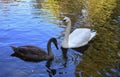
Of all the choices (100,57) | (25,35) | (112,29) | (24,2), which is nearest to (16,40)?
(25,35)

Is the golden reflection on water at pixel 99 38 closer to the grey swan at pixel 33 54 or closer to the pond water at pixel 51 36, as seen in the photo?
the pond water at pixel 51 36

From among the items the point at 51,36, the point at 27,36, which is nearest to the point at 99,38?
the point at 51,36

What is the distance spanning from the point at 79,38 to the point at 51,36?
1.45 m

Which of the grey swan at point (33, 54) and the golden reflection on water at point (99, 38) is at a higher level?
the grey swan at point (33, 54)

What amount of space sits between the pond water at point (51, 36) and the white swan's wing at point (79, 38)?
35cm

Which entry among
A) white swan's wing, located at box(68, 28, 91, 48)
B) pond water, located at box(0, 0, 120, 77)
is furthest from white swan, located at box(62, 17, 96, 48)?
pond water, located at box(0, 0, 120, 77)

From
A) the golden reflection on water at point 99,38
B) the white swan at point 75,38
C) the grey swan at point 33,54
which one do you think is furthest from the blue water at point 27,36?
the white swan at point 75,38

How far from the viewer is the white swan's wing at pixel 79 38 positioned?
13939 mm

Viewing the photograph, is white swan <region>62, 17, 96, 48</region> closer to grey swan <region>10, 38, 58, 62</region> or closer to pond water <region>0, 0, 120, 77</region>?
pond water <region>0, 0, 120, 77</region>

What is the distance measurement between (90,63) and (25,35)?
4.51 metres

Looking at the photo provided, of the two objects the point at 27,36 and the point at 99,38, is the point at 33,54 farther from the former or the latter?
the point at 99,38

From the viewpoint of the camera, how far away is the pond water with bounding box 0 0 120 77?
35.1ft

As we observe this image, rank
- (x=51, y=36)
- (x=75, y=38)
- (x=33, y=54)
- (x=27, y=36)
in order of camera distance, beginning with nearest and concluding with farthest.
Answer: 1. (x=33, y=54)
2. (x=75, y=38)
3. (x=27, y=36)
4. (x=51, y=36)

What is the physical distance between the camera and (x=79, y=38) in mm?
14242
